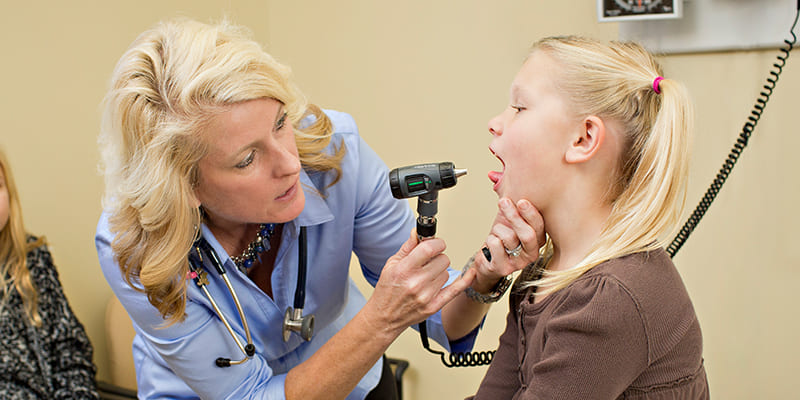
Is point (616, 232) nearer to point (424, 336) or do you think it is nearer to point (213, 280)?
point (424, 336)

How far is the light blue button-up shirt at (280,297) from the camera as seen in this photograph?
119 centimetres

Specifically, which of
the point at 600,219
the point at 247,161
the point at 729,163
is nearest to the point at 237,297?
the point at 247,161

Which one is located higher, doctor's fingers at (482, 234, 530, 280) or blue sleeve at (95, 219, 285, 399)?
doctor's fingers at (482, 234, 530, 280)

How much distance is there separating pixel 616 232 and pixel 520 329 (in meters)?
0.22

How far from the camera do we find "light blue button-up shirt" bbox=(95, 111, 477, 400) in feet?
3.90

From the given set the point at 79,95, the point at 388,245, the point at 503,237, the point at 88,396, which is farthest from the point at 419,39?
the point at 88,396

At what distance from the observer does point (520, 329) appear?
1.02 metres

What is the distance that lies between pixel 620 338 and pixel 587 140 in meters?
0.30

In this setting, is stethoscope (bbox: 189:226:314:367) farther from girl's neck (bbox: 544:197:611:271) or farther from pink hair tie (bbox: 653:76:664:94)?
pink hair tie (bbox: 653:76:664:94)

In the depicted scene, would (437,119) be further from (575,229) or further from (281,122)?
(575,229)

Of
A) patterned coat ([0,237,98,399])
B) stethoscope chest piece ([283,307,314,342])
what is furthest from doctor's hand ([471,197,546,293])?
patterned coat ([0,237,98,399])

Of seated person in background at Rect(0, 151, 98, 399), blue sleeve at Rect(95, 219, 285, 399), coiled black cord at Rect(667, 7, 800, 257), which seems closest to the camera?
blue sleeve at Rect(95, 219, 285, 399)

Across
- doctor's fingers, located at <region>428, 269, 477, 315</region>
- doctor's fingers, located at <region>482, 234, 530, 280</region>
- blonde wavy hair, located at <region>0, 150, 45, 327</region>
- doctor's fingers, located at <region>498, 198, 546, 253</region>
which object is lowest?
blonde wavy hair, located at <region>0, 150, 45, 327</region>

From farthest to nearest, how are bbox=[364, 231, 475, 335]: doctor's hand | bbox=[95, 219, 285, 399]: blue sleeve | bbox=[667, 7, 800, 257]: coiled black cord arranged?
bbox=[667, 7, 800, 257]: coiled black cord < bbox=[95, 219, 285, 399]: blue sleeve < bbox=[364, 231, 475, 335]: doctor's hand
